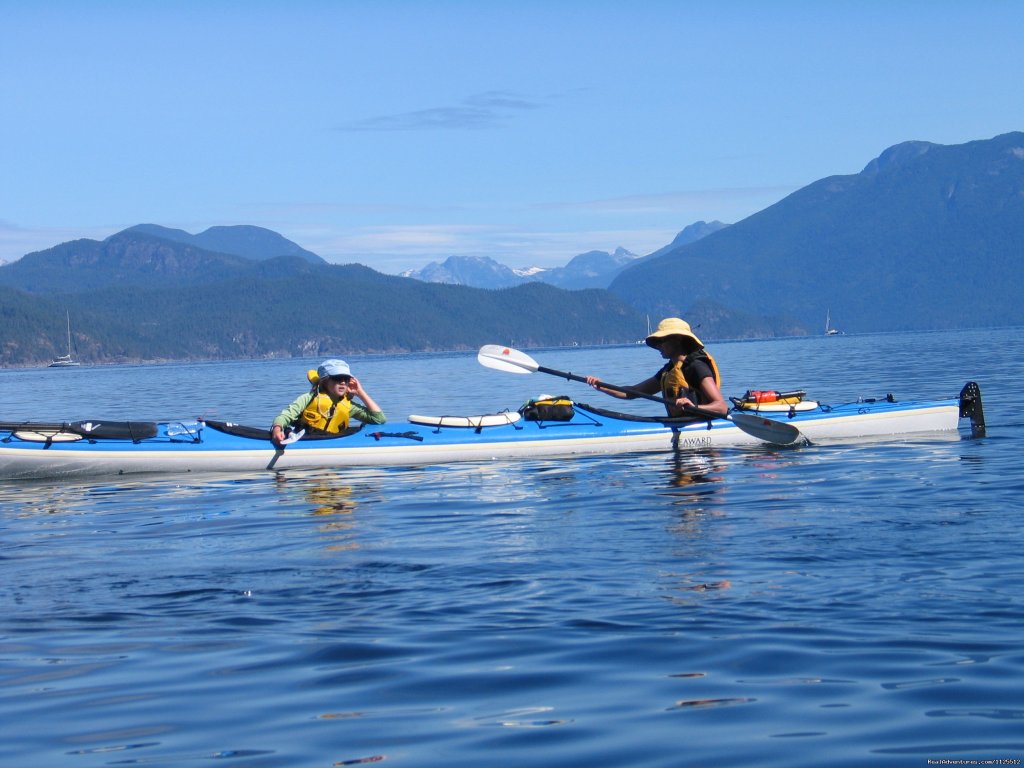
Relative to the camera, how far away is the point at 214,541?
1023 cm

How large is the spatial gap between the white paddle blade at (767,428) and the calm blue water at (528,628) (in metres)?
2.86

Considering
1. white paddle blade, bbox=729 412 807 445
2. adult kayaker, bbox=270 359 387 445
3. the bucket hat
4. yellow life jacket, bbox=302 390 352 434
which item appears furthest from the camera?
white paddle blade, bbox=729 412 807 445

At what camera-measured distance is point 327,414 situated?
49.8 ft

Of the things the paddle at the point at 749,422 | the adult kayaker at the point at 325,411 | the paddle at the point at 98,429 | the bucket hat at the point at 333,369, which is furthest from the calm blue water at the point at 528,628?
the paddle at the point at 98,429

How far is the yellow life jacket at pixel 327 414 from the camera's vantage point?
15086mm

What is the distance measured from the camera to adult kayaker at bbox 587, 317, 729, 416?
14180mm

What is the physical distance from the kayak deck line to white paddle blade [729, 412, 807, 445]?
0.10 ft

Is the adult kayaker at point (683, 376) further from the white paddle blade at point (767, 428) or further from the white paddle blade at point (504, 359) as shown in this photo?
the white paddle blade at point (504, 359)

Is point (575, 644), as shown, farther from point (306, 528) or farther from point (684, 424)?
point (684, 424)

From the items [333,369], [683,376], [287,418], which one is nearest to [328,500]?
[333,369]

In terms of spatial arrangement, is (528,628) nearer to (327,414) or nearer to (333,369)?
(333,369)

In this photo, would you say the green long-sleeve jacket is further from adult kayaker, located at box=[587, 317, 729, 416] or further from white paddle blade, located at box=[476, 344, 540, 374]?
adult kayaker, located at box=[587, 317, 729, 416]

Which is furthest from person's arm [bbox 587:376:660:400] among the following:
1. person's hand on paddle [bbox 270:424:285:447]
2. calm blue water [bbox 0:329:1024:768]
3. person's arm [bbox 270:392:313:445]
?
person's hand on paddle [bbox 270:424:285:447]

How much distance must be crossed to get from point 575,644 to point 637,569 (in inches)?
78.0
